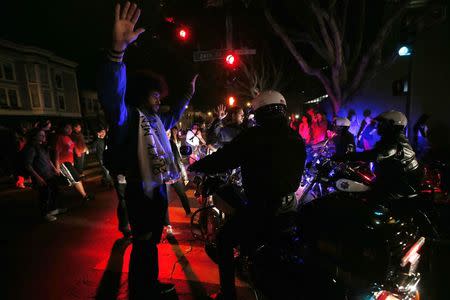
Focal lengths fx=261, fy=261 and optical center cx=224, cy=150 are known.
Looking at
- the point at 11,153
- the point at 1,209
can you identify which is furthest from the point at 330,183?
the point at 11,153

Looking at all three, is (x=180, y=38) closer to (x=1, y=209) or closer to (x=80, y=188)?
(x=80, y=188)

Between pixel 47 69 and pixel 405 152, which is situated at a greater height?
pixel 47 69

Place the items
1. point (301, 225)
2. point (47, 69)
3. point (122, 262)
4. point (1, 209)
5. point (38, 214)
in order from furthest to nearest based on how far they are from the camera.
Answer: point (47, 69) → point (1, 209) → point (38, 214) → point (122, 262) → point (301, 225)

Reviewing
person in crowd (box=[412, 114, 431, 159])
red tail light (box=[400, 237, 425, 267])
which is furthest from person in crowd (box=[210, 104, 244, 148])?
person in crowd (box=[412, 114, 431, 159])

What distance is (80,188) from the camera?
7.53m

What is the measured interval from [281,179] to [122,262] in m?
3.19

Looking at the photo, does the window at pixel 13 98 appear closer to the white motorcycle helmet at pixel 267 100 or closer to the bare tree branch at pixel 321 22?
the bare tree branch at pixel 321 22

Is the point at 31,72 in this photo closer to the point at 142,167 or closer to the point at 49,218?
the point at 49,218

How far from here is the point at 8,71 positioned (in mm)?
25953

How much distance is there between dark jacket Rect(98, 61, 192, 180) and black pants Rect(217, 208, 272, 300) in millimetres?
1063

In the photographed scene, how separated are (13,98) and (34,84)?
111 inches

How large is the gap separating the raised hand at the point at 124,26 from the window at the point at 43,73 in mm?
33652

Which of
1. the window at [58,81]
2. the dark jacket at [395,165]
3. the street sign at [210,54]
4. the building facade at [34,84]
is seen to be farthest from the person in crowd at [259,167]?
the window at [58,81]

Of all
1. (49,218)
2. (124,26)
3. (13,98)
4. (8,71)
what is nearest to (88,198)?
(49,218)
